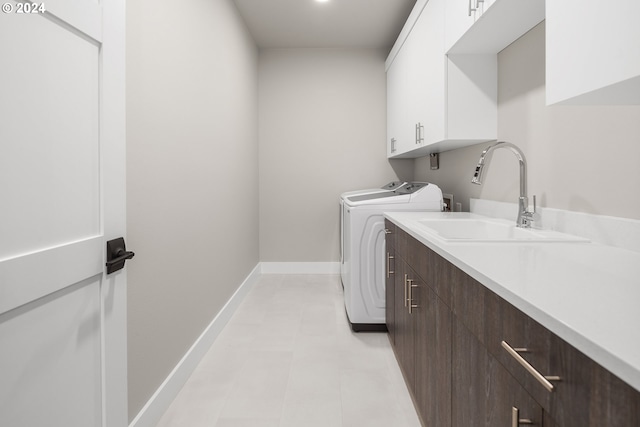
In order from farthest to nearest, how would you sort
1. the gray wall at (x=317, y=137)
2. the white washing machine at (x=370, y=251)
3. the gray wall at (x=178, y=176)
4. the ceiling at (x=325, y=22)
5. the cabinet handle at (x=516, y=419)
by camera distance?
the gray wall at (x=317, y=137)
the ceiling at (x=325, y=22)
the white washing machine at (x=370, y=251)
the gray wall at (x=178, y=176)
the cabinet handle at (x=516, y=419)

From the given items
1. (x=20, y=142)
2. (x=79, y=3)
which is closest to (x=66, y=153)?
(x=20, y=142)

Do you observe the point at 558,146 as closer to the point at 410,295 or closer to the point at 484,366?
the point at 410,295

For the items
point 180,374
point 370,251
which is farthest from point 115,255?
point 370,251

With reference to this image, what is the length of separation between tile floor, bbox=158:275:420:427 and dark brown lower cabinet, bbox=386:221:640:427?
218 millimetres

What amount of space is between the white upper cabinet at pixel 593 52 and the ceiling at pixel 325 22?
242 centimetres

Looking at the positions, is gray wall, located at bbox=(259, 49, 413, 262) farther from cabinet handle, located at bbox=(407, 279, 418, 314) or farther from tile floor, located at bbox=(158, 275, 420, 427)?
cabinet handle, located at bbox=(407, 279, 418, 314)

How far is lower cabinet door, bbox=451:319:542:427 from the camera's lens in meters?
Result: 0.75

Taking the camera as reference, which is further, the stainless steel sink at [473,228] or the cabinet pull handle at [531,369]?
the stainless steel sink at [473,228]

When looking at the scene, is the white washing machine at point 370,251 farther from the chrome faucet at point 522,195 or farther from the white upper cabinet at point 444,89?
the chrome faucet at point 522,195

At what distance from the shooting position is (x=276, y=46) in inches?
163

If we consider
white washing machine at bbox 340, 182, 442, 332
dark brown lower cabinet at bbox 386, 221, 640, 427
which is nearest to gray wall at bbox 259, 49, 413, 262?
white washing machine at bbox 340, 182, 442, 332

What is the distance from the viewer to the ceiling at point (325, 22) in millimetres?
3176

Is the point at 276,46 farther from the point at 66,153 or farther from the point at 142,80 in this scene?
the point at 66,153

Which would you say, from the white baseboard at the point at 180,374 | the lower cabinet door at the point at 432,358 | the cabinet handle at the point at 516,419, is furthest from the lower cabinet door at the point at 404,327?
the white baseboard at the point at 180,374
